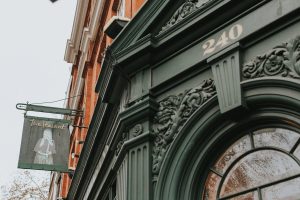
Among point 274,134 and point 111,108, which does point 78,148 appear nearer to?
point 111,108

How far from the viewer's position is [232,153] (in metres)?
7.80

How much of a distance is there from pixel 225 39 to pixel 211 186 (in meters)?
2.26

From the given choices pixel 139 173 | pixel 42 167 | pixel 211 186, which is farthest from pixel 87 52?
pixel 211 186

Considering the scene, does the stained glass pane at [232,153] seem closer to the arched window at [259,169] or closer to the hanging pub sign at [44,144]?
the arched window at [259,169]

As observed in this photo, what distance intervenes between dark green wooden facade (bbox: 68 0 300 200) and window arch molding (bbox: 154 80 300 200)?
0.05ft

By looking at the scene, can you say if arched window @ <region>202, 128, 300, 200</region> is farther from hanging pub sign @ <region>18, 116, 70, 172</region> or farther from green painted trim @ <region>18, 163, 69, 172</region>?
hanging pub sign @ <region>18, 116, 70, 172</region>

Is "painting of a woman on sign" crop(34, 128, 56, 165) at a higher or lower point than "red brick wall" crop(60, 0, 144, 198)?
lower

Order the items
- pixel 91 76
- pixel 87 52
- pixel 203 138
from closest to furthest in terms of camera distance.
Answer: pixel 203 138, pixel 91 76, pixel 87 52

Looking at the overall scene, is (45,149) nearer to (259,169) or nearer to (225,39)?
(225,39)

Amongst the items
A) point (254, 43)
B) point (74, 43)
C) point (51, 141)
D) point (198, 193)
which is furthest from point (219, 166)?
point (74, 43)

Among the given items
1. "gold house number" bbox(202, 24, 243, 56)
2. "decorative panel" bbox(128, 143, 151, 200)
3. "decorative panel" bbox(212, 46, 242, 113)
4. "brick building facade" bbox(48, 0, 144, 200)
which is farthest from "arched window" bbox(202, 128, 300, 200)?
"brick building facade" bbox(48, 0, 144, 200)

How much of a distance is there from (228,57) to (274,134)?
1384mm

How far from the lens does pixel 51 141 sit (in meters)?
16.6

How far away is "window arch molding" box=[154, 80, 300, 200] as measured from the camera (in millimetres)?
7508
